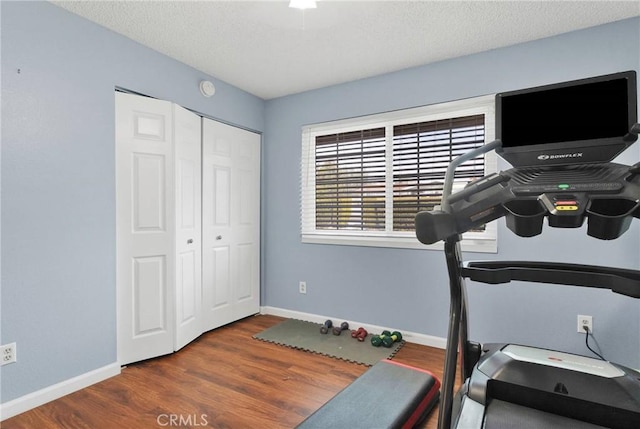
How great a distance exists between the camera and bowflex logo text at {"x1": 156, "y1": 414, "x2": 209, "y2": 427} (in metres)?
1.79

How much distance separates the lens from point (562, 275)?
3.94ft

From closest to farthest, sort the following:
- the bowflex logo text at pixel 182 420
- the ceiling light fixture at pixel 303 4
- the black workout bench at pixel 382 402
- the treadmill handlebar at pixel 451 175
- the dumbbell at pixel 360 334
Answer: the treadmill handlebar at pixel 451 175
the black workout bench at pixel 382 402
the bowflex logo text at pixel 182 420
the ceiling light fixture at pixel 303 4
the dumbbell at pixel 360 334

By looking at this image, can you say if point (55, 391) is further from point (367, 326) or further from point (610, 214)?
point (610, 214)

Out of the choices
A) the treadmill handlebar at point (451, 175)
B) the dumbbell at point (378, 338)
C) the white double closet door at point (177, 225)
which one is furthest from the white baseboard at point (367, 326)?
the treadmill handlebar at point (451, 175)

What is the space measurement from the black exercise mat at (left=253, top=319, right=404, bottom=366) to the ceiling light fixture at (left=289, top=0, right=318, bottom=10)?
2448 millimetres

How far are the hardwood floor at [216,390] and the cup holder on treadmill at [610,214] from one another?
4.37 feet

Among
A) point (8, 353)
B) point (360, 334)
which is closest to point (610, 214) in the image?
point (360, 334)

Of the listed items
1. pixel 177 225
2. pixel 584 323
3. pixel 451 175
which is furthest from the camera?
pixel 177 225

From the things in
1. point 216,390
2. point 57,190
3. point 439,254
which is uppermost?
point 57,190

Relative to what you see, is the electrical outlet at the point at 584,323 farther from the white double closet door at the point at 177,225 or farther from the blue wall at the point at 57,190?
the blue wall at the point at 57,190

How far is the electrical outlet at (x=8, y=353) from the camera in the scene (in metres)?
1.84

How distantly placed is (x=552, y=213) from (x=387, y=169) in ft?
6.94

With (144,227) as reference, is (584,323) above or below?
below

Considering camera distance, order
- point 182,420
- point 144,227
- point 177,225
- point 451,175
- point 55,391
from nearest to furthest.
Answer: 1. point 451,175
2. point 182,420
3. point 55,391
4. point 144,227
5. point 177,225
